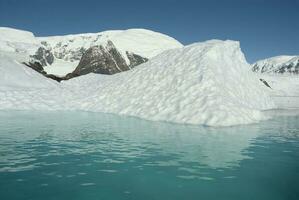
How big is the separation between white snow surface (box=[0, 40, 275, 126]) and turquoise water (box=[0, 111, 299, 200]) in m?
5.32

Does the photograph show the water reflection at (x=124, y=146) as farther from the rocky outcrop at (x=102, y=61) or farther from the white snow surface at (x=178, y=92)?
the rocky outcrop at (x=102, y=61)

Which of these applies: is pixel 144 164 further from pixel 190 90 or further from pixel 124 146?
pixel 190 90

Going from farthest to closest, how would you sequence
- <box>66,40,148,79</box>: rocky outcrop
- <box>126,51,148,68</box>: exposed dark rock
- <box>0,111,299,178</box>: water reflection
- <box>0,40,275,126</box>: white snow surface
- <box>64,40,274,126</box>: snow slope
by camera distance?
1. <box>126,51,148,68</box>: exposed dark rock
2. <box>66,40,148,79</box>: rocky outcrop
3. <box>0,40,275,126</box>: white snow surface
4. <box>64,40,274,126</box>: snow slope
5. <box>0,111,299,178</box>: water reflection

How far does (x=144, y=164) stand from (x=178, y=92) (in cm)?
1516

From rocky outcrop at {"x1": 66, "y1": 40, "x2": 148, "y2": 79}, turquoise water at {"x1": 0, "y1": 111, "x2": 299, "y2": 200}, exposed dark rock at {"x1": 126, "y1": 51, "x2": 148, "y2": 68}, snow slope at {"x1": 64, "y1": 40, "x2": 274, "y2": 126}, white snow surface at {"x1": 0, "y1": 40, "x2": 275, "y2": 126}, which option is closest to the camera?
turquoise water at {"x1": 0, "y1": 111, "x2": 299, "y2": 200}

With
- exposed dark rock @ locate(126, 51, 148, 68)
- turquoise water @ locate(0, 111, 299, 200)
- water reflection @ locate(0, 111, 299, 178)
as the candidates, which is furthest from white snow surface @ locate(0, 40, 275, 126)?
exposed dark rock @ locate(126, 51, 148, 68)

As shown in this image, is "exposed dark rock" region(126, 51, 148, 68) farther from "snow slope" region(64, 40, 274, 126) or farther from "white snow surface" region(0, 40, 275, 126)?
"snow slope" region(64, 40, 274, 126)

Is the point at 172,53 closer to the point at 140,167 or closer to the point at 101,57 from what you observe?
the point at 140,167

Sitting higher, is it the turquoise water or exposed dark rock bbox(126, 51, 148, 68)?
exposed dark rock bbox(126, 51, 148, 68)

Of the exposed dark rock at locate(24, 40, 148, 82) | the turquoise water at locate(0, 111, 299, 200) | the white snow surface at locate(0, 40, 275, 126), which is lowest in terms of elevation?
the turquoise water at locate(0, 111, 299, 200)

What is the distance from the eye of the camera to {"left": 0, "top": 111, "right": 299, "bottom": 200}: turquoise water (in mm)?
7879

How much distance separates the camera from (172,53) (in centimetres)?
3209

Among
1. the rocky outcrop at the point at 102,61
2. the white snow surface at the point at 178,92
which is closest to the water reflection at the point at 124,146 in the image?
the white snow surface at the point at 178,92

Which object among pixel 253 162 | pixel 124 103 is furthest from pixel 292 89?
pixel 253 162
